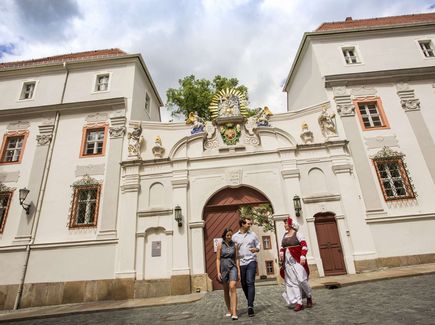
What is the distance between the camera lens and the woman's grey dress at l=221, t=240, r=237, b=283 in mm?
5082

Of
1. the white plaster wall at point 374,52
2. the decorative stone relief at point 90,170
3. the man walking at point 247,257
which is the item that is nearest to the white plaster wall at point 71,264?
the decorative stone relief at point 90,170

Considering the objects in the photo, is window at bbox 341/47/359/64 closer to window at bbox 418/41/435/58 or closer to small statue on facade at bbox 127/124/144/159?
window at bbox 418/41/435/58

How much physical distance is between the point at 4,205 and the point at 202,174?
953 cm

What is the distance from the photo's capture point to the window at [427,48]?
14680mm

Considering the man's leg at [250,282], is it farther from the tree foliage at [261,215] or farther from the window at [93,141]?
the tree foliage at [261,215]

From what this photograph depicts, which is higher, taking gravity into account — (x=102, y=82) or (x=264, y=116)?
(x=102, y=82)

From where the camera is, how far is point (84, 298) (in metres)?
10.5

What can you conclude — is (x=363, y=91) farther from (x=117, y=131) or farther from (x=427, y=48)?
(x=117, y=131)

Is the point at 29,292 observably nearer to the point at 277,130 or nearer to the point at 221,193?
the point at 221,193

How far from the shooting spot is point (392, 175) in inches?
468

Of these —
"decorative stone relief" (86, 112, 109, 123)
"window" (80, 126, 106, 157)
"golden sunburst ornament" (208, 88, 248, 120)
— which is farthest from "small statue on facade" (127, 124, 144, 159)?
"golden sunburst ornament" (208, 88, 248, 120)

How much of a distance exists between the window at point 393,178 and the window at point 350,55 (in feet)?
20.0

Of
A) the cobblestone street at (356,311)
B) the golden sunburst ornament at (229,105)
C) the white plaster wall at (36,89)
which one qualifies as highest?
the white plaster wall at (36,89)

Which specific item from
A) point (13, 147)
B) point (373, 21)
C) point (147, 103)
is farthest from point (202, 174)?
point (373, 21)
